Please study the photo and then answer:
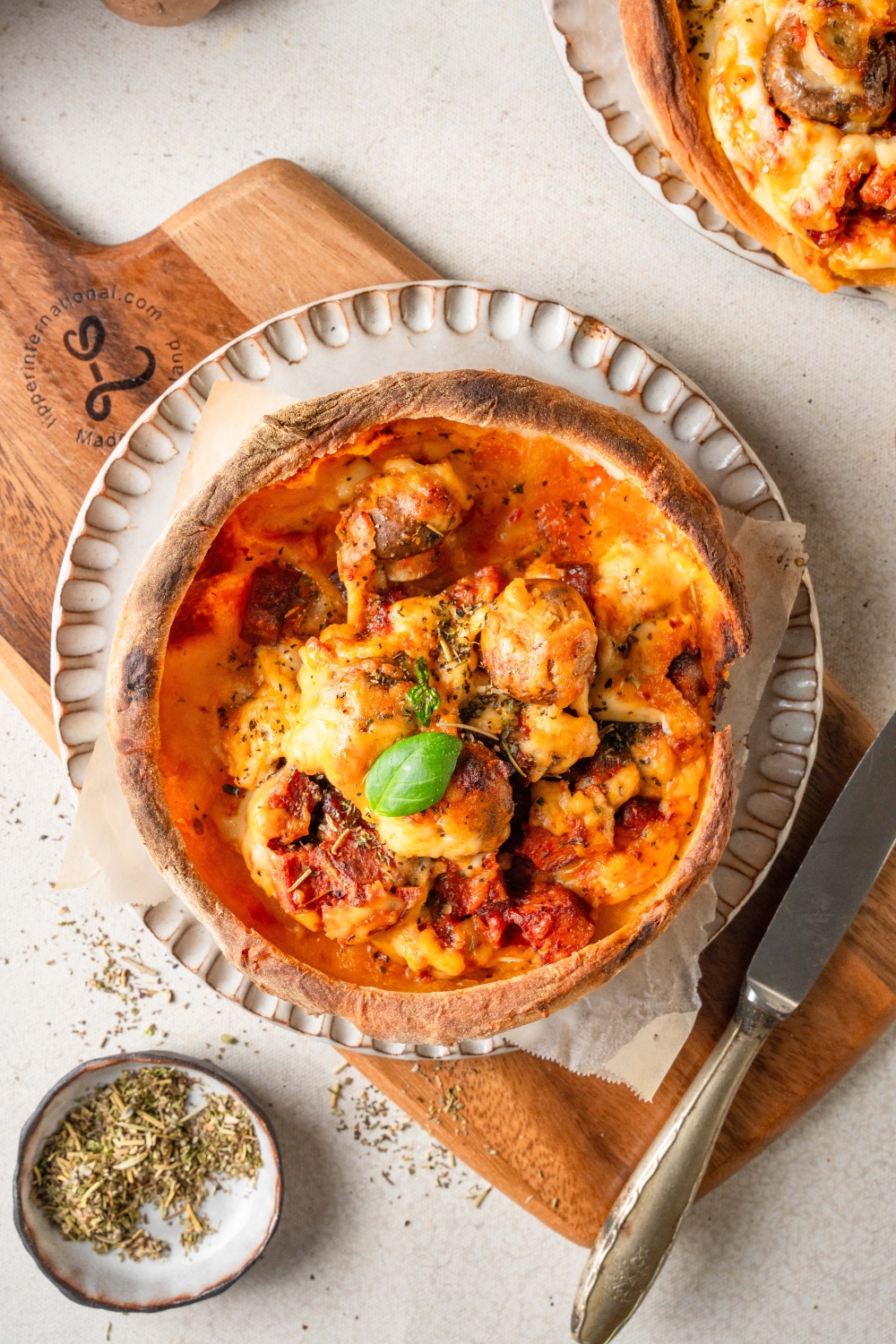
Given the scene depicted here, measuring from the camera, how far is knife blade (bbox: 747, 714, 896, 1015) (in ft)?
9.78

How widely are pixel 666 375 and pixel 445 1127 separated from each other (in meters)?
2.35

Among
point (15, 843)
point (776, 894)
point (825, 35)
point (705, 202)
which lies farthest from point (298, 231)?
point (776, 894)

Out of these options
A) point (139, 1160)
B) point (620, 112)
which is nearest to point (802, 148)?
point (620, 112)

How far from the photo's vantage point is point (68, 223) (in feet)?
11.3

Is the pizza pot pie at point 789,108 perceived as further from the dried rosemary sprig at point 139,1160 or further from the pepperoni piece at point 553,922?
the dried rosemary sprig at point 139,1160

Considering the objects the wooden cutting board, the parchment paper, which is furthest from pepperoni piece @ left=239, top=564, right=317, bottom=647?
the wooden cutting board

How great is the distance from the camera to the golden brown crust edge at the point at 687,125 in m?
2.68

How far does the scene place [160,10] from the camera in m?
3.23

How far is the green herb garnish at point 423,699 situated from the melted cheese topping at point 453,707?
0.02m

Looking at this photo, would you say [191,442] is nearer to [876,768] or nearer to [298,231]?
[298,231]

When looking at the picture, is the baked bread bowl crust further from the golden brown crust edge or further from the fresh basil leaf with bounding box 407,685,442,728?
the golden brown crust edge

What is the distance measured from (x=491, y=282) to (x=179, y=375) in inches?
41.1

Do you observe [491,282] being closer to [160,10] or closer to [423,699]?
[160,10]

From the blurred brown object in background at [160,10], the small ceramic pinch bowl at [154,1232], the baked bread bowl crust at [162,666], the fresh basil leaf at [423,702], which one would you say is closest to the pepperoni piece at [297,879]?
the baked bread bowl crust at [162,666]
